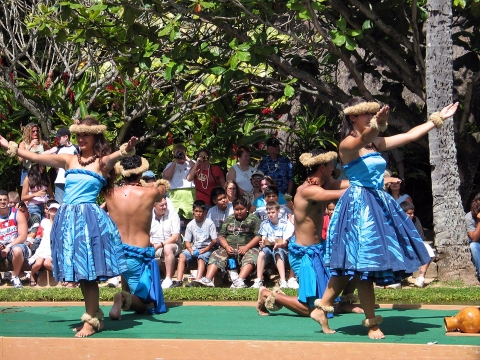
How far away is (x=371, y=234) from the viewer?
587 cm

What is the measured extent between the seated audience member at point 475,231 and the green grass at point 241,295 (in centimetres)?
38

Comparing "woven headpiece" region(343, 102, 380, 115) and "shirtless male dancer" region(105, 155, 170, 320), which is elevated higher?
"woven headpiece" region(343, 102, 380, 115)

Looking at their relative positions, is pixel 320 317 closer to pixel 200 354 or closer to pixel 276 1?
pixel 200 354

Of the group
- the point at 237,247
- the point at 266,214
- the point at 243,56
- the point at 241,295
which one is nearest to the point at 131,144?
the point at 241,295

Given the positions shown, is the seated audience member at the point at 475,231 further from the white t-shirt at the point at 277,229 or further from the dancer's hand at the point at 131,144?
the dancer's hand at the point at 131,144

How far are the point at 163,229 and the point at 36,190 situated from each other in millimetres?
2142

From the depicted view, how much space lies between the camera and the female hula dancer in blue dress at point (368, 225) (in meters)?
5.83

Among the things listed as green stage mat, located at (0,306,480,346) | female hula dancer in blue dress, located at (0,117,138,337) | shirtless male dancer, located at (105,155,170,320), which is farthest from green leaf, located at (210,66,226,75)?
female hula dancer in blue dress, located at (0,117,138,337)

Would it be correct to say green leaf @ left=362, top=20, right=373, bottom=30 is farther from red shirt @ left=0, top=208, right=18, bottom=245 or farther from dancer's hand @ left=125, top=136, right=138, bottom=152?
red shirt @ left=0, top=208, right=18, bottom=245

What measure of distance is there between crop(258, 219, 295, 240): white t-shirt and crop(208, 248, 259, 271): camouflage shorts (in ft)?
0.76

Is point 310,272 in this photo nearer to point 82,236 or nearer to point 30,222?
point 82,236

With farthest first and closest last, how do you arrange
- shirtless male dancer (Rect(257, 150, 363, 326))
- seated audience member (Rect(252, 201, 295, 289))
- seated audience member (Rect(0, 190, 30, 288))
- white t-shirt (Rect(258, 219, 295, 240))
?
seated audience member (Rect(0, 190, 30, 288)) < white t-shirt (Rect(258, 219, 295, 240)) < seated audience member (Rect(252, 201, 295, 289)) < shirtless male dancer (Rect(257, 150, 363, 326))

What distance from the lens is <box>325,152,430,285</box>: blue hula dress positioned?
583 centimetres

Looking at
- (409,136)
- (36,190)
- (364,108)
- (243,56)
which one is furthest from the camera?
(36,190)
